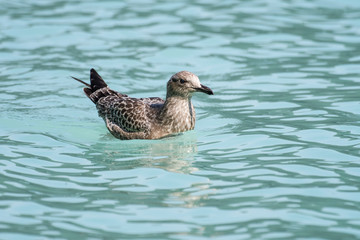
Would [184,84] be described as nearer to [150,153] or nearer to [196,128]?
[196,128]

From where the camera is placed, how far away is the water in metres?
7.60

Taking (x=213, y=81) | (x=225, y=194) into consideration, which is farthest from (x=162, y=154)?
(x=213, y=81)

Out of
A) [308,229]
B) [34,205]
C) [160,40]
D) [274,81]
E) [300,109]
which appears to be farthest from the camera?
[160,40]

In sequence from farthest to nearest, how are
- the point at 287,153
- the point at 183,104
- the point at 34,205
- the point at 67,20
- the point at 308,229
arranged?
the point at 67,20, the point at 183,104, the point at 287,153, the point at 34,205, the point at 308,229

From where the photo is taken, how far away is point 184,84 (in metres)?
10.8

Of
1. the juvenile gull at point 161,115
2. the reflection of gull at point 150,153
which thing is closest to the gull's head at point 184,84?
the juvenile gull at point 161,115

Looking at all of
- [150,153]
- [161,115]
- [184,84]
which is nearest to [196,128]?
[161,115]

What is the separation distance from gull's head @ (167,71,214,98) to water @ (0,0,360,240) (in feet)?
2.20

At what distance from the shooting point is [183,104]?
11.0 metres

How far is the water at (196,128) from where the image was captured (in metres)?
7.60

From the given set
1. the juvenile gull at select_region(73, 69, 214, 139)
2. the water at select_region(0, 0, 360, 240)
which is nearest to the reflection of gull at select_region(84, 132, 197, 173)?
the water at select_region(0, 0, 360, 240)

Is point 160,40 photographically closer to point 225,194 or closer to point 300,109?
point 300,109

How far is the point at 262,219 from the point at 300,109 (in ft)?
15.8

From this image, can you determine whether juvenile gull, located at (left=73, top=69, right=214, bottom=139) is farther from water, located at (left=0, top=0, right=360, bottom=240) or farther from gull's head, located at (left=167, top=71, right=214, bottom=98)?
water, located at (left=0, top=0, right=360, bottom=240)
